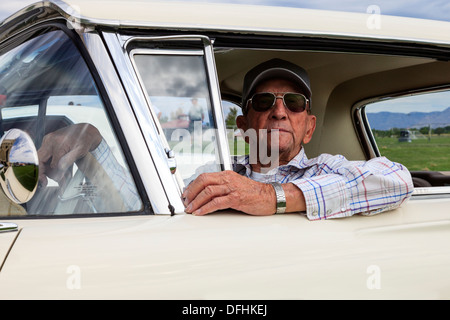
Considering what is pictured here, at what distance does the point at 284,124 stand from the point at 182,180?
0.90 meters

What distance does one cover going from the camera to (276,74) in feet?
8.22

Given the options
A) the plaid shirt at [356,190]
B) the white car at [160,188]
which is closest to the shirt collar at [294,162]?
the plaid shirt at [356,190]

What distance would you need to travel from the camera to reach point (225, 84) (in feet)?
10.6

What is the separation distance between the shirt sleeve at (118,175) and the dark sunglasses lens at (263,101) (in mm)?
1036

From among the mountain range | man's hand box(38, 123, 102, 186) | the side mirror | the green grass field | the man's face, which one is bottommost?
the side mirror

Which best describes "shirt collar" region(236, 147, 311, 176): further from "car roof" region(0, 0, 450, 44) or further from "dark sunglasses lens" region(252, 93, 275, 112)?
"car roof" region(0, 0, 450, 44)

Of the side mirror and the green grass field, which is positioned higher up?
the green grass field

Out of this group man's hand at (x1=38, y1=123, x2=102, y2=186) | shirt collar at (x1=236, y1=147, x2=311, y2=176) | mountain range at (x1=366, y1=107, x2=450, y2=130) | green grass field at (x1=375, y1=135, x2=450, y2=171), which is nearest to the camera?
man's hand at (x1=38, y1=123, x2=102, y2=186)

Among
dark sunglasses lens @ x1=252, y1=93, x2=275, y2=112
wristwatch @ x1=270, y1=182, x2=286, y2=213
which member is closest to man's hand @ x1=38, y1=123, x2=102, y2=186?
wristwatch @ x1=270, y1=182, x2=286, y2=213

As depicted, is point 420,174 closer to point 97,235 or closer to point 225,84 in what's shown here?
point 225,84

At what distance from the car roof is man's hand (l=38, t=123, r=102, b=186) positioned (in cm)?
36

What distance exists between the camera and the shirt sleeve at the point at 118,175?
165 cm

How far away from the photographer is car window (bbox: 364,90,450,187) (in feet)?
11.8

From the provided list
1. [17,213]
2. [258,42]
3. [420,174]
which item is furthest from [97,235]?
[420,174]
